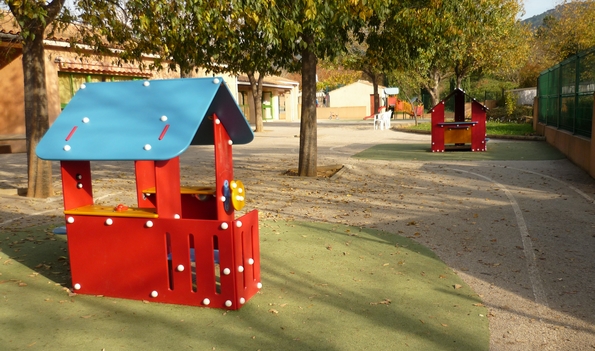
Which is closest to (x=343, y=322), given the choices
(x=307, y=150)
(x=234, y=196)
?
(x=234, y=196)

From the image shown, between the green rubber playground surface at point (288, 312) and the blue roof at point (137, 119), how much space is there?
1.26 meters

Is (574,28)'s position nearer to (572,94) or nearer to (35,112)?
(572,94)

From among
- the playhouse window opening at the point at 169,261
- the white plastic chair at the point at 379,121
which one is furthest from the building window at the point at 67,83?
the playhouse window opening at the point at 169,261

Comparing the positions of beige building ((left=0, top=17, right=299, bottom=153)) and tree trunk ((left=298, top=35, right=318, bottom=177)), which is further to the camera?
beige building ((left=0, top=17, right=299, bottom=153))

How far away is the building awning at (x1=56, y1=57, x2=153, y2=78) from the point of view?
818 inches

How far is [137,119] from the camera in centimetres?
446

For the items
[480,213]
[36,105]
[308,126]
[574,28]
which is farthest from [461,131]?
[574,28]

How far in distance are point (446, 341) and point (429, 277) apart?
146 centimetres

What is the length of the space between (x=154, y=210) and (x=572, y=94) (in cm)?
1387

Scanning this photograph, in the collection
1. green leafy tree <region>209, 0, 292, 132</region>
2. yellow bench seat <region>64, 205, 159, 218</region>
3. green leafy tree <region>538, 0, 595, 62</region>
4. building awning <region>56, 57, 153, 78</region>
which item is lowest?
yellow bench seat <region>64, 205, 159, 218</region>

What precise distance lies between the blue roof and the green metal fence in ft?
34.7

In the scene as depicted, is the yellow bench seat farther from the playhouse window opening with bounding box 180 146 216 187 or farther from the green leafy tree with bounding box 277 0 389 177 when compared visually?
the playhouse window opening with bounding box 180 146 216 187

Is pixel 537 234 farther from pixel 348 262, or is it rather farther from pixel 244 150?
pixel 244 150

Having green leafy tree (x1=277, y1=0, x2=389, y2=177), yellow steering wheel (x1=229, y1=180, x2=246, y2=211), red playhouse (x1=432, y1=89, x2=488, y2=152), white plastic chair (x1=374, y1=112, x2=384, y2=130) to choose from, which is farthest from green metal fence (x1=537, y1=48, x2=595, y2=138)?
white plastic chair (x1=374, y1=112, x2=384, y2=130)
